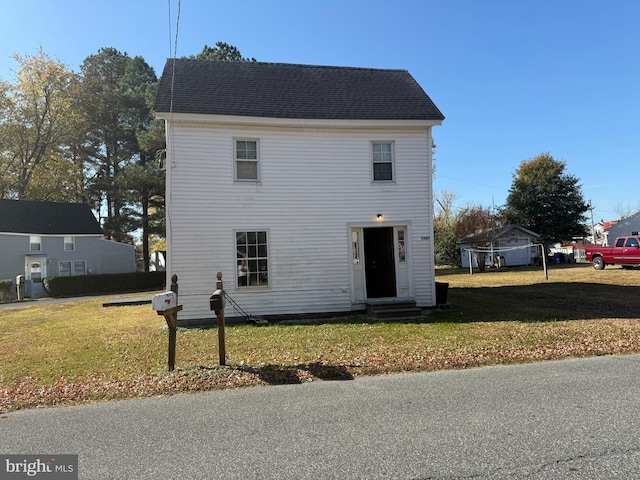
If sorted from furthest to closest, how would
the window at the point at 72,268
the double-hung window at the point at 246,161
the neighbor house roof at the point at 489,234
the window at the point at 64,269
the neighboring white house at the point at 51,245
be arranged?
the neighbor house roof at the point at 489,234 → the window at the point at 72,268 → the window at the point at 64,269 → the neighboring white house at the point at 51,245 → the double-hung window at the point at 246,161

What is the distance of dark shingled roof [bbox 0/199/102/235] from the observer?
27.0 meters

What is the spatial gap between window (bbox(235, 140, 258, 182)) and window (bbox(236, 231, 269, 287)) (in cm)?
160

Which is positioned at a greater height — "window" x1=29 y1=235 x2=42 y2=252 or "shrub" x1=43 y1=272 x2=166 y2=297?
"window" x1=29 y1=235 x2=42 y2=252

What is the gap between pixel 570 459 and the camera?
3.19m

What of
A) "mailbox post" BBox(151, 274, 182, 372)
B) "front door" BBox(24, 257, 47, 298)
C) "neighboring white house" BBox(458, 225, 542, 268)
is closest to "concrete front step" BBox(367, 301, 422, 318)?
"mailbox post" BBox(151, 274, 182, 372)

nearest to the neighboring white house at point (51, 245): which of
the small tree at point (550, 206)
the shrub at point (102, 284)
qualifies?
the shrub at point (102, 284)

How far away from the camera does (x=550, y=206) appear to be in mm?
37188

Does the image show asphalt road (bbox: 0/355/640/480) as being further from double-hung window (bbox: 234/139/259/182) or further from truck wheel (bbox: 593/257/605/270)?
truck wheel (bbox: 593/257/605/270)

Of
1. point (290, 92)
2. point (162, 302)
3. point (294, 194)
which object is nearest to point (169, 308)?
point (162, 302)

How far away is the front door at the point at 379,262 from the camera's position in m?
12.0

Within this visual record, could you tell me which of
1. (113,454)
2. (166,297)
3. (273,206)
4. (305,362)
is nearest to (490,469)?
(113,454)

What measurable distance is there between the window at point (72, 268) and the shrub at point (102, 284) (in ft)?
9.39

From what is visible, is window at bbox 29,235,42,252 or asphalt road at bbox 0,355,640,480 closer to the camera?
asphalt road at bbox 0,355,640,480

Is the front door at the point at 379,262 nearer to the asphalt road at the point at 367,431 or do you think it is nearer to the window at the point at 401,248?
the window at the point at 401,248
